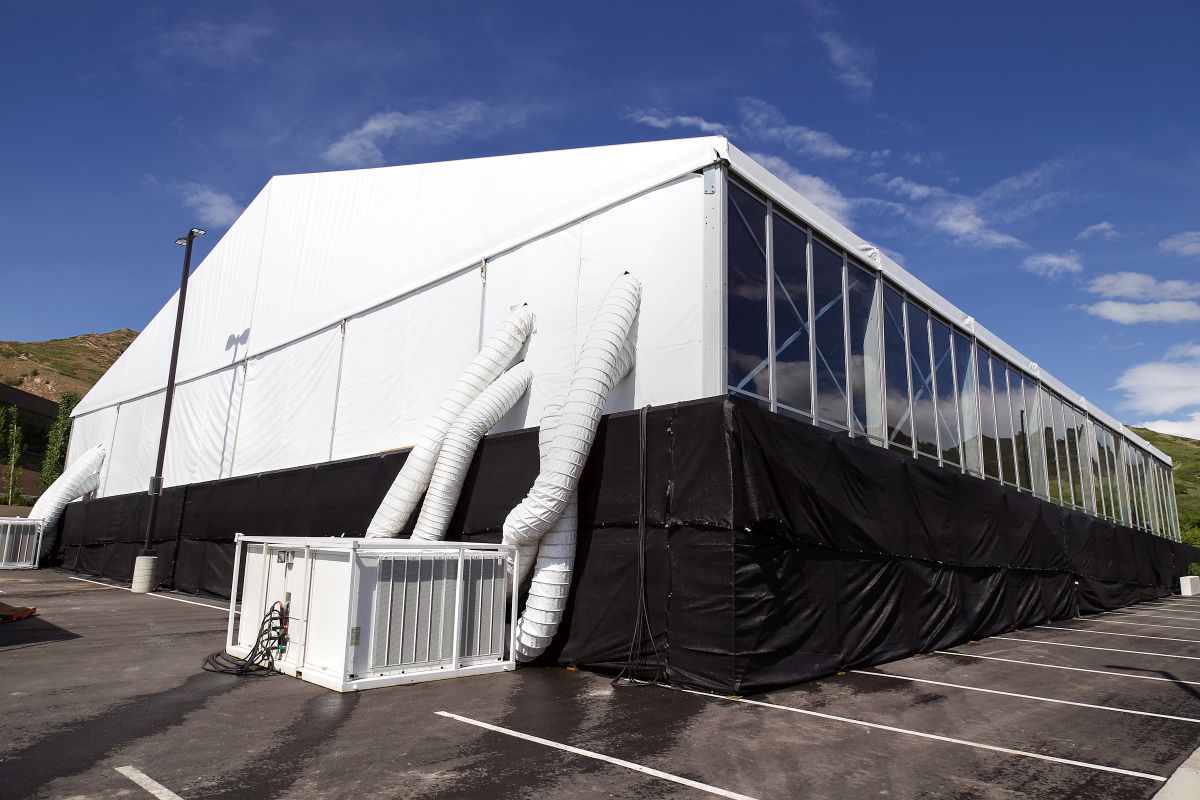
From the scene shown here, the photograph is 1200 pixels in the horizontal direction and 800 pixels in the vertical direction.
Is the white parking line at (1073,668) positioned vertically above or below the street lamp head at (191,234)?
below

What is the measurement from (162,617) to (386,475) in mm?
5552

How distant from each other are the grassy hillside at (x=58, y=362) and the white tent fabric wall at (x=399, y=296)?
7309 cm

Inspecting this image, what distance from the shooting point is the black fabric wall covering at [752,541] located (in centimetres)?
771

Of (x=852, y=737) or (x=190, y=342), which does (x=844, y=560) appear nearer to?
(x=852, y=737)

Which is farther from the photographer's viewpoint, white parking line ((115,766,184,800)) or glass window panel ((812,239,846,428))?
glass window panel ((812,239,846,428))

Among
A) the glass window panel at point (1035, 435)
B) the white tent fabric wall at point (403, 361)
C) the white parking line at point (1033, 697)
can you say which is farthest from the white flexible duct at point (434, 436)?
the glass window panel at point (1035, 435)

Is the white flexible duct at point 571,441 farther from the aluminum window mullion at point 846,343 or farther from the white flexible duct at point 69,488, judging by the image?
the white flexible duct at point 69,488

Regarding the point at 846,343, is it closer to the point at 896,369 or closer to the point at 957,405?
the point at 896,369

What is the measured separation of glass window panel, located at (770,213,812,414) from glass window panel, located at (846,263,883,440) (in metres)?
1.52

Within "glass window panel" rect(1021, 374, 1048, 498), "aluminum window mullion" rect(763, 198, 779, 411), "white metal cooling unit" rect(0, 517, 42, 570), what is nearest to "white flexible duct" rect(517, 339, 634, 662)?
"aluminum window mullion" rect(763, 198, 779, 411)

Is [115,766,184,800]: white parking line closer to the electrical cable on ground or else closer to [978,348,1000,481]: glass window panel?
the electrical cable on ground

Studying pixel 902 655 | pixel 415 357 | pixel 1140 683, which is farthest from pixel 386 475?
pixel 1140 683

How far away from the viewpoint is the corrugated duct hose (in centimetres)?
847

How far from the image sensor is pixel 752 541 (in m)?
7.67
